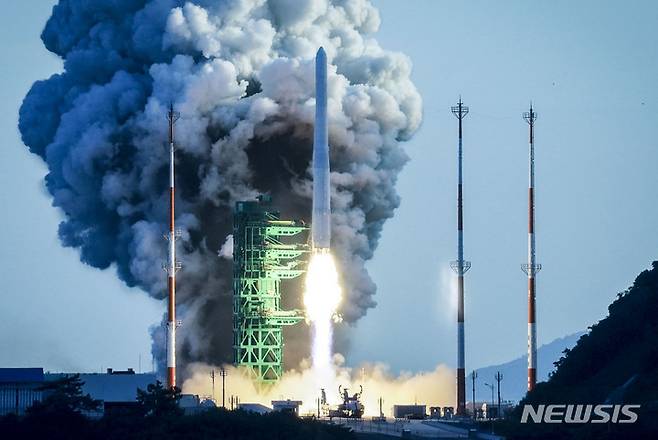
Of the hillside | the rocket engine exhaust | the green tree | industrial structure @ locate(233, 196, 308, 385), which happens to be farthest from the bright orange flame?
the green tree

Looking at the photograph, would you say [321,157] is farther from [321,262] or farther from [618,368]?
[618,368]

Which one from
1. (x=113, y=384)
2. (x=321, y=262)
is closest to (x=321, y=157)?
(x=321, y=262)

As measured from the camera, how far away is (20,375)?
15312 centimetres

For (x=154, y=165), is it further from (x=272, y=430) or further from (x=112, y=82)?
(x=272, y=430)

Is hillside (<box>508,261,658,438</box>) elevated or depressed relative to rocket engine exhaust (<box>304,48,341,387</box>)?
depressed

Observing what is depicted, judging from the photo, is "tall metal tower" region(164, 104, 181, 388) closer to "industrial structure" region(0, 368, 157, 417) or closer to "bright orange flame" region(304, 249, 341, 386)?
"industrial structure" region(0, 368, 157, 417)

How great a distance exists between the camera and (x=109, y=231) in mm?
180750

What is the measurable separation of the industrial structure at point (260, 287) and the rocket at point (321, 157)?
5100 mm

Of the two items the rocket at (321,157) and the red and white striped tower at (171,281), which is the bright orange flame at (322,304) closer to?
the rocket at (321,157)

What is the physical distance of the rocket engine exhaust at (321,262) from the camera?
164m

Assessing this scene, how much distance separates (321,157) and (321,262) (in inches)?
276

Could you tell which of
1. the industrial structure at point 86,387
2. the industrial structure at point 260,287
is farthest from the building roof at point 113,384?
the industrial structure at point 260,287

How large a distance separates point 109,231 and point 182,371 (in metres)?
14.2

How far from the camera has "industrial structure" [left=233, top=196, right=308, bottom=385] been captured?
169375mm
